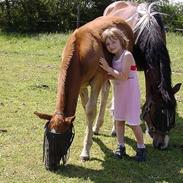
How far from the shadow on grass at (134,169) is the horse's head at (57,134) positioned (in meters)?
0.29

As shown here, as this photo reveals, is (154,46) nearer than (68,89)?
No

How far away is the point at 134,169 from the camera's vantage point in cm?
509

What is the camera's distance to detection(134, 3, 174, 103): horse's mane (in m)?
5.33

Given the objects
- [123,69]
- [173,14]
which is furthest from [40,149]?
[173,14]

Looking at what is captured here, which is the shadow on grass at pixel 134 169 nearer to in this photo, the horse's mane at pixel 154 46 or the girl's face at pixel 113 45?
the horse's mane at pixel 154 46

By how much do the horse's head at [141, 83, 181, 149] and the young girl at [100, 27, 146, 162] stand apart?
25cm

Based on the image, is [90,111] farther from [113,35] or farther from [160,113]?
[113,35]

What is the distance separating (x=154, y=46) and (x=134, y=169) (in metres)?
1.61

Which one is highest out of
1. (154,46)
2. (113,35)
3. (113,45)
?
(113,35)

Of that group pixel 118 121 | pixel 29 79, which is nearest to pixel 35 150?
pixel 118 121

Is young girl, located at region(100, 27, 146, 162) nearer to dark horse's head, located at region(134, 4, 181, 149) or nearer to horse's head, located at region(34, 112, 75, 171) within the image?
dark horse's head, located at region(134, 4, 181, 149)

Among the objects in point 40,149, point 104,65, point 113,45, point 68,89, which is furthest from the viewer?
point 40,149

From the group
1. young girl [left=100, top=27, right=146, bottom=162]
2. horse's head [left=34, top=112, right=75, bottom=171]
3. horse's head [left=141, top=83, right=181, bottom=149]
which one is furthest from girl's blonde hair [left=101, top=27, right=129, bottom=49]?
horse's head [left=34, top=112, right=75, bottom=171]

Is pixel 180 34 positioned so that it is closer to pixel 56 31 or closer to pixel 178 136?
pixel 56 31
